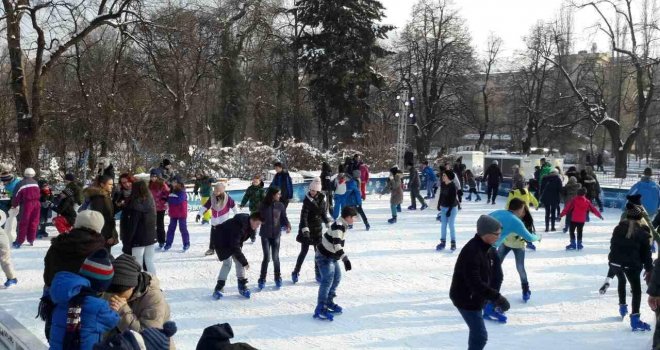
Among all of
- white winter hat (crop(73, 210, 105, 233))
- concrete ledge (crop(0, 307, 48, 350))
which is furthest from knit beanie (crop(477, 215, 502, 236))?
concrete ledge (crop(0, 307, 48, 350))

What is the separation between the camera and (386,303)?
7406 millimetres

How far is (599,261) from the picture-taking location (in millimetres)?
10281

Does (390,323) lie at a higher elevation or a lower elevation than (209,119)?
lower

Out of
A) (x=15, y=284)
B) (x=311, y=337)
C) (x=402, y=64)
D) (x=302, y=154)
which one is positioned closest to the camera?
(x=311, y=337)

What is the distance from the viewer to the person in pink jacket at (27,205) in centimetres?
958

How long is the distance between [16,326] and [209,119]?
3370 centimetres

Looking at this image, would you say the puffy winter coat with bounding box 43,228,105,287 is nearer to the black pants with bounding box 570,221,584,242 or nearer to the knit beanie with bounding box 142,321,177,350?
the knit beanie with bounding box 142,321,177,350

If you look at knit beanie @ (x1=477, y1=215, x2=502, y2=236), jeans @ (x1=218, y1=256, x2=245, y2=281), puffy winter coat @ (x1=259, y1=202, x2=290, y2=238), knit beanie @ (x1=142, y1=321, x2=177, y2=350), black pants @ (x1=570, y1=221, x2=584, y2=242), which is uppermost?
knit beanie @ (x1=477, y1=215, x2=502, y2=236)

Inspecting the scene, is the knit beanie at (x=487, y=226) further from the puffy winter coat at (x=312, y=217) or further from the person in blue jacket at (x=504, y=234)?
the puffy winter coat at (x=312, y=217)

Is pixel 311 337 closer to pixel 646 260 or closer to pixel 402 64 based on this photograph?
pixel 646 260

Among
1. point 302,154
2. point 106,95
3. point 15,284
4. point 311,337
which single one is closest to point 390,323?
point 311,337

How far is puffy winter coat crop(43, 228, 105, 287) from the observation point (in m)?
4.14

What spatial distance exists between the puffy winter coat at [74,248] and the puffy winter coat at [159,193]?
550 cm

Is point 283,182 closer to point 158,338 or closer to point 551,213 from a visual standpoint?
point 551,213
